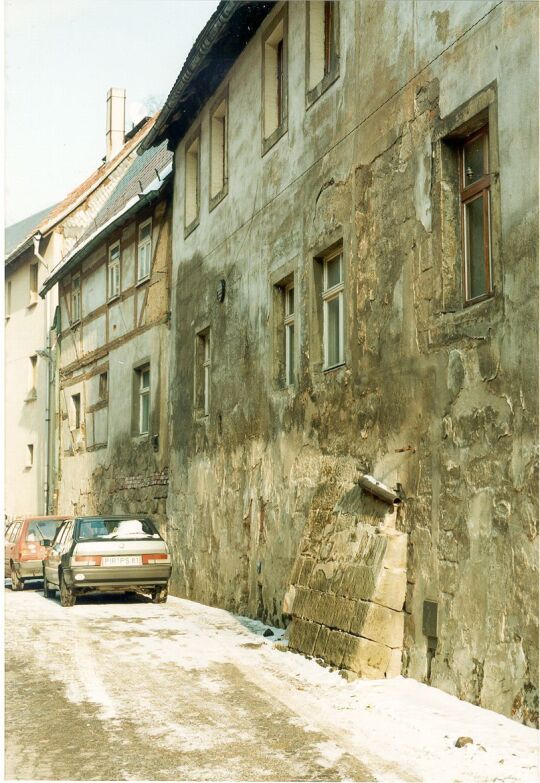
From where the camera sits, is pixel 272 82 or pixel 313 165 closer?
pixel 313 165

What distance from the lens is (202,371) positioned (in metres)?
16.9

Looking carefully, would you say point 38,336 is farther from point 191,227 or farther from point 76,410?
point 191,227

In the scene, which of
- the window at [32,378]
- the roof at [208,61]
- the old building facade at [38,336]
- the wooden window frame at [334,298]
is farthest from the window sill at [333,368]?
the window at [32,378]

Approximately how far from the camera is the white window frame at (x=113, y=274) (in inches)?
879

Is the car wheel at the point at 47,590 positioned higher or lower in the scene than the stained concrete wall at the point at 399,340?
lower

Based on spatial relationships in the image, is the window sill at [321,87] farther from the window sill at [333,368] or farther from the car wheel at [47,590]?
the car wheel at [47,590]

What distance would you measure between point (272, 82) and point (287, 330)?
3.45 meters

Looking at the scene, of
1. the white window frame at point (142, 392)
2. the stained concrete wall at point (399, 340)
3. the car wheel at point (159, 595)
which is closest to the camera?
the stained concrete wall at point (399, 340)

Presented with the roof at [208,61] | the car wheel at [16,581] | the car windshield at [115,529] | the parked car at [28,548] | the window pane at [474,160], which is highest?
the roof at [208,61]

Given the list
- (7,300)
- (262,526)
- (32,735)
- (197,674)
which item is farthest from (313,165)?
(7,300)

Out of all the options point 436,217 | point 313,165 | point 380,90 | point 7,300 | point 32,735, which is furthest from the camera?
point 7,300

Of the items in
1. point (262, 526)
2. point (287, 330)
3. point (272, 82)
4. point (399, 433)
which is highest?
point (272, 82)

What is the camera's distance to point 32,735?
6824 millimetres

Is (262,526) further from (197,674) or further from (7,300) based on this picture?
(7,300)
